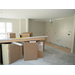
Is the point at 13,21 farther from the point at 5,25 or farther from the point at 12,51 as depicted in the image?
the point at 12,51

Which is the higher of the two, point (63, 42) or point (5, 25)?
point (5, 25)

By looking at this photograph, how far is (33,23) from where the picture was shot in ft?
20.9

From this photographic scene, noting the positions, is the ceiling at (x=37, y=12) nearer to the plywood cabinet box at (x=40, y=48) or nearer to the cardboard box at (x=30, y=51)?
the plywood cabinet box at (x=40, y=48)

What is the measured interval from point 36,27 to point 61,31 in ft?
7.81

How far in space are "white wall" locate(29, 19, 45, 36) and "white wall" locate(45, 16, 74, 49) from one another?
499 mm

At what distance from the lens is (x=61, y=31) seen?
211 inches

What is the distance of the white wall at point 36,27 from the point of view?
6.27 m

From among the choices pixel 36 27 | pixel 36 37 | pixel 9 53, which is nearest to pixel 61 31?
pixel 36 27

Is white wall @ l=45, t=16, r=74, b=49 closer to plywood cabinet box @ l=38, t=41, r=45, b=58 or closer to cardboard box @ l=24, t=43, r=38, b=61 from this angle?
plywood cabinet box @ l=38, t=41, r=45, b=58

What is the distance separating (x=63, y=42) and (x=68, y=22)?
150 centimetres

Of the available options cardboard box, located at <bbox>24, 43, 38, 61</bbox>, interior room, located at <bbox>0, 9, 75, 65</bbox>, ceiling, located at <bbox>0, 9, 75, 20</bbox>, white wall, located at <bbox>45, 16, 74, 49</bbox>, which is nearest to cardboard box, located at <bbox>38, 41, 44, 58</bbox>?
interior room, located at <bbox>0, 9, 75, 65</bbox>

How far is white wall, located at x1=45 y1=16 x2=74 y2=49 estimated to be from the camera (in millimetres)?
4709
